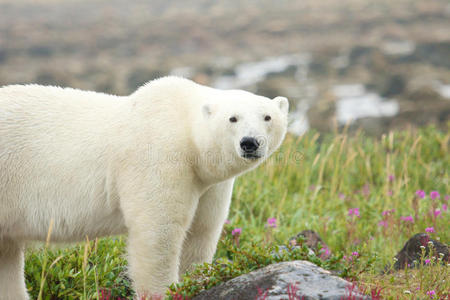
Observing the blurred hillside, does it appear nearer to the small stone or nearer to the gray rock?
the small stone

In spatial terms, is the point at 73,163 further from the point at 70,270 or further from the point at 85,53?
the point at 85,53

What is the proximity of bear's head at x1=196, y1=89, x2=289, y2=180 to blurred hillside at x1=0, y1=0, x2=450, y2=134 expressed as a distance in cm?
1070

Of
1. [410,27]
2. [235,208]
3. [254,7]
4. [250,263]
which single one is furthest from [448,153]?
[254,7]

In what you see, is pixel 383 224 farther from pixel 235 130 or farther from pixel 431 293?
pixel 235 130

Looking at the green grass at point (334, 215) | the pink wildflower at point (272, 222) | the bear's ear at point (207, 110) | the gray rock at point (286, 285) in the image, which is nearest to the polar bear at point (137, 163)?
the bear's ear at point (207, 110)

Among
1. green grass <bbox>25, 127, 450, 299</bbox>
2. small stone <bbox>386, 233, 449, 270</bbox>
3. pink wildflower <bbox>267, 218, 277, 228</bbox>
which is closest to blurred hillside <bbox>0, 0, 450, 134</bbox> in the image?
green grass <bbox>25, 127, 450, 299</bbox>

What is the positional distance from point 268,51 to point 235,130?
26.5 metres

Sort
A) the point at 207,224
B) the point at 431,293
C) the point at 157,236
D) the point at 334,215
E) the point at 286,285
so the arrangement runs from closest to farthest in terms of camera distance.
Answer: the point at 286,285, the point at 431,293, the point at 157,236, the point at 207,224, the point at 334,215

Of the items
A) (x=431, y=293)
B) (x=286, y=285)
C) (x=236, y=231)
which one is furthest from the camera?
(x=236, y=231)

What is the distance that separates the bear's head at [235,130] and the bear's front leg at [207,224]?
0.27 m

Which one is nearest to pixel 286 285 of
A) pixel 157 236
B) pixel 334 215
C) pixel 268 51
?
pixel 157 236

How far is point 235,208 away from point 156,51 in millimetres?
24128

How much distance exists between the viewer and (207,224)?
11.7 feet

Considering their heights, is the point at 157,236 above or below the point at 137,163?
below
